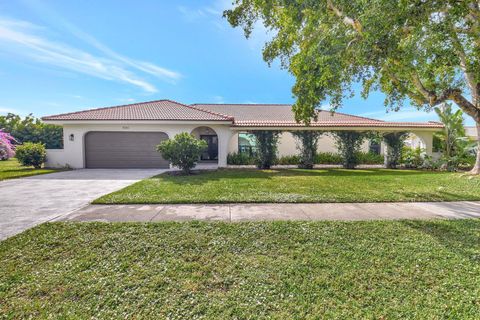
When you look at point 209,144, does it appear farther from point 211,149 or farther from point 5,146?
point 5,146

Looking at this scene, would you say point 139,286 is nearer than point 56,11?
Yes

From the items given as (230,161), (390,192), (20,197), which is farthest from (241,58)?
(20,197)

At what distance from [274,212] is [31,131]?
117 ft

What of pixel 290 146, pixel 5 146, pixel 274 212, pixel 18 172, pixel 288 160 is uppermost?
pixel 5 146

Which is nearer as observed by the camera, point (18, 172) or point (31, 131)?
point (18, 172)

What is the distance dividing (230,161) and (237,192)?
9328mm

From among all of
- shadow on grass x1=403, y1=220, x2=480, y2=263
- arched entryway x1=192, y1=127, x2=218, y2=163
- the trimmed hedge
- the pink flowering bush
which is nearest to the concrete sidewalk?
shadow on grass x1=403, y1=220, x2=480, y2=263

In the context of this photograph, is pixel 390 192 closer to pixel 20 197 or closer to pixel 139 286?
pixel 139 286

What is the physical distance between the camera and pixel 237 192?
834 centimetres

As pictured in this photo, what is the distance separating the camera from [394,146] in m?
17.8

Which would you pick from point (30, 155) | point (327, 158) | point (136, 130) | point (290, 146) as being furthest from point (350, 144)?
point (30, 155)

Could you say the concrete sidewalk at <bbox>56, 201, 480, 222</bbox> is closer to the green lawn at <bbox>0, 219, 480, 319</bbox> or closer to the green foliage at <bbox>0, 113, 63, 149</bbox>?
the green lawn at <bbox>0, 219, 480, 319</bbox>

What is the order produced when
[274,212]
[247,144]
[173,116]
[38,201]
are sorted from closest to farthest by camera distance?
[274,212], [38,201], [173,116], [247,144]

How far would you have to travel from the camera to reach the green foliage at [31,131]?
28.1 metres
